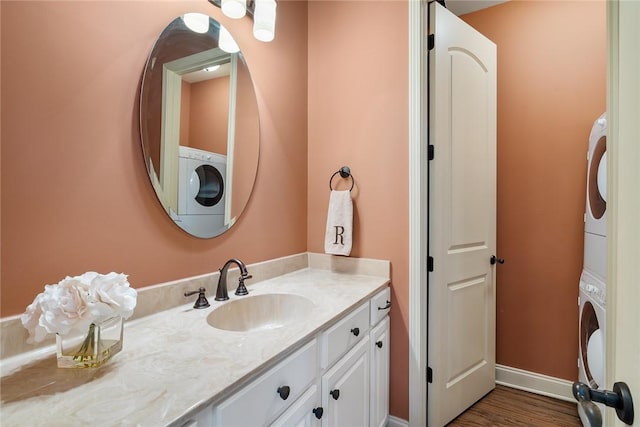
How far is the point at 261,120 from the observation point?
168 cm

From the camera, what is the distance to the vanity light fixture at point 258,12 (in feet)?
4.57

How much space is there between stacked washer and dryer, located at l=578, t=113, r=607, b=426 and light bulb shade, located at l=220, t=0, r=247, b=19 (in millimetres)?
1778

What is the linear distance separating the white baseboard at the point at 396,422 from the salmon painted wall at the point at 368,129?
3 cm

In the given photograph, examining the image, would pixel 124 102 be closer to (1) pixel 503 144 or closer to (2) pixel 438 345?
(2) pixel 438 345

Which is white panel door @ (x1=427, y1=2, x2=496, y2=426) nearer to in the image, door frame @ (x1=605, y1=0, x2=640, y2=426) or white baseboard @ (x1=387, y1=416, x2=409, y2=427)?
white baseboard @ (x1=387, y1=416, x2=409, y2=427)

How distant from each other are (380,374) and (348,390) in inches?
15.2

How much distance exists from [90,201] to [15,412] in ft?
1.90

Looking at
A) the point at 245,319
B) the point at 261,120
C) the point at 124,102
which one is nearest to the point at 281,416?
the point at 245,319

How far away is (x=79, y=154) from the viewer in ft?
3.09

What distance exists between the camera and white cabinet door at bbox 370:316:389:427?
149cm

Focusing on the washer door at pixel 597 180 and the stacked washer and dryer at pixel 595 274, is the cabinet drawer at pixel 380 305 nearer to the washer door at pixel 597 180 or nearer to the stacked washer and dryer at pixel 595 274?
the stacked washer and dryer at pixel 595 274

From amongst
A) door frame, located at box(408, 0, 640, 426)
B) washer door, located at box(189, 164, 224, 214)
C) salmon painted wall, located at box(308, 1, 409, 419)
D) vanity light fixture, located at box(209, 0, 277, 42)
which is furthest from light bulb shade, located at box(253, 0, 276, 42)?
door frame, located at box(408, 0, 640, 426)

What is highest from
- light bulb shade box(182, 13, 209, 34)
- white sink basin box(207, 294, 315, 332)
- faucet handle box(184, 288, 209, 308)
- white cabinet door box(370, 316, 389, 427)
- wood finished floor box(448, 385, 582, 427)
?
light bulb shade box(182, 13, 209, 34)

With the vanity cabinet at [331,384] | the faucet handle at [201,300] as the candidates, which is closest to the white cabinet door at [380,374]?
the vanity cabinet at [331,384]
